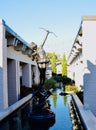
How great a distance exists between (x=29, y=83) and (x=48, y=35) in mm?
13578

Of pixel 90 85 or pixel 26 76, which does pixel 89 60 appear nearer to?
pixel 90 85

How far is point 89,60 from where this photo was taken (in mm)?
10664

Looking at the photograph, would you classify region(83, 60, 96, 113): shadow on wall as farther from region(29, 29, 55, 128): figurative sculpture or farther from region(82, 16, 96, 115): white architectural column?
region(29, 29, 55, 128): figurative sculpture

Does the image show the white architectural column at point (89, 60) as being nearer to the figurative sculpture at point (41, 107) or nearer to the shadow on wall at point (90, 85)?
the shadow on wall at point (90, 85)

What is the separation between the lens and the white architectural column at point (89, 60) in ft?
34.8

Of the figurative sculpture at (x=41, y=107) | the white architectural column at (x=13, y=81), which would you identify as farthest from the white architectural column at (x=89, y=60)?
the white architectural column at (x=13, y=81)

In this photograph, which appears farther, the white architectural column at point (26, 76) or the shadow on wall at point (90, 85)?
the white architectural column at point (26, 76)

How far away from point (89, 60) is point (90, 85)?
3.35 feet

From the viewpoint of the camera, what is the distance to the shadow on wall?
1068 centimetres

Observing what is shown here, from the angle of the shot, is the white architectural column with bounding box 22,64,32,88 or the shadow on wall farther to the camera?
the white architectural column with bounding box 22,64,32,88

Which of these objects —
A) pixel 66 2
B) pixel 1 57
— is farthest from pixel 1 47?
pixel 66 2

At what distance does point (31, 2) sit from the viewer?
13141 mm

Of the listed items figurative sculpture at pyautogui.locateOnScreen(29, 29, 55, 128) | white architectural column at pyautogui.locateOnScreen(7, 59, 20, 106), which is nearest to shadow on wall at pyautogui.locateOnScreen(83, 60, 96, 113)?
figurative sculpture at pyautogui.locateOnScreen(29, 29, 55, 128)

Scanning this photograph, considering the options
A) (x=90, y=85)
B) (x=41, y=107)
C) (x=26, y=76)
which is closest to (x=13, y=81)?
(x=90, y=85)
